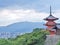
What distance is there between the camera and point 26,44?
3431 centimetres

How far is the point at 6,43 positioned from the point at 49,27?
18.8 ft

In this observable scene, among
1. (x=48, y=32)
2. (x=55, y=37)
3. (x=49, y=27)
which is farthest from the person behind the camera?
(x=49, y=27)

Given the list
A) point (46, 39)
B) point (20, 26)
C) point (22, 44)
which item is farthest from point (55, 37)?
point (20, 26)

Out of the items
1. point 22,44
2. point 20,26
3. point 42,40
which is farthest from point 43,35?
point 20,26

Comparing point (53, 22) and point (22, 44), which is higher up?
point (53, 22)

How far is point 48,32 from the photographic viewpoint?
35062 mm

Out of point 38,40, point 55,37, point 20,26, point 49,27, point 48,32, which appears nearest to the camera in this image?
point 55,37

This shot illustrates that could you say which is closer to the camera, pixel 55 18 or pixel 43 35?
pixel 43 35

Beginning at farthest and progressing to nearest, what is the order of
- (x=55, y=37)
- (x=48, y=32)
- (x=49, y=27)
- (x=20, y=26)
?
1. (x=20, y=26)
2. (x=49, y=27)
3. (x=48, y=32)
4. (x=55, y=37)

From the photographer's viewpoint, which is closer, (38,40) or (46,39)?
(46,39)

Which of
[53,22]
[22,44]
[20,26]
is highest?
[53,22]

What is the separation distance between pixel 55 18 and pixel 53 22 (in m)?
0.56

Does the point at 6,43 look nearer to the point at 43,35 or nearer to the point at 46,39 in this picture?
the point at 43,35

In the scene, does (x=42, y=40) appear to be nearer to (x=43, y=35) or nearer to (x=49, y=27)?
(x=43, y=35)
